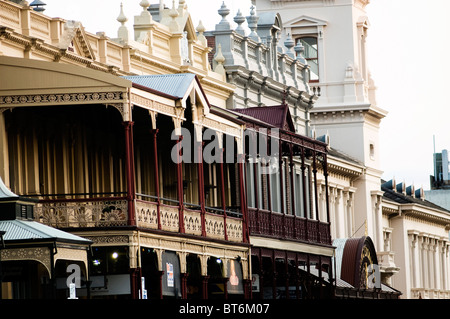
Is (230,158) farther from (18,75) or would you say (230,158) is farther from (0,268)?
(0,268)

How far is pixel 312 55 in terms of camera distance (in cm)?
7469

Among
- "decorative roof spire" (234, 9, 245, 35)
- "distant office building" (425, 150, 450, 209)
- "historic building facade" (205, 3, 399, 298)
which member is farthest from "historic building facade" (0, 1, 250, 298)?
"distant office building" (425, 150, 450, 209)

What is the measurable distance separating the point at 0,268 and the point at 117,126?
10.0 meters

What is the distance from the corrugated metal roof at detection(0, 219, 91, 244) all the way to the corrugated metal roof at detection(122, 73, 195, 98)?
5968mm

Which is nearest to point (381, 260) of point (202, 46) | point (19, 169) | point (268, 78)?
point (268, 78)

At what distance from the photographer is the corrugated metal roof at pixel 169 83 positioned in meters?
34.8

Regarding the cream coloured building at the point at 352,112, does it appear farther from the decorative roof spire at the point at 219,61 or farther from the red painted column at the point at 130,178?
the red painted column at the point at 130,178

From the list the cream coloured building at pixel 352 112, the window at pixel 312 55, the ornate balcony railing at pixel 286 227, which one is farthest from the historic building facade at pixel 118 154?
the window at pixel 312 55

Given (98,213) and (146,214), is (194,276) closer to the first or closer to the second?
(146,214)

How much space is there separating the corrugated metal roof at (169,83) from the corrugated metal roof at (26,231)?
597cm

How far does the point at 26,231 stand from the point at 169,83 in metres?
7.35

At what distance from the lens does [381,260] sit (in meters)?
71.1

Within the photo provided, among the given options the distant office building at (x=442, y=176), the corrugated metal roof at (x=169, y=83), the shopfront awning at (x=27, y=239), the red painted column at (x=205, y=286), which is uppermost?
the distant office building at (x=442, y=176)

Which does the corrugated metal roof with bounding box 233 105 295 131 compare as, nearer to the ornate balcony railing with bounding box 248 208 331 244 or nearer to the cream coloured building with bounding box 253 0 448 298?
the ornate balcony railing with bounding box 248 208 331 244
